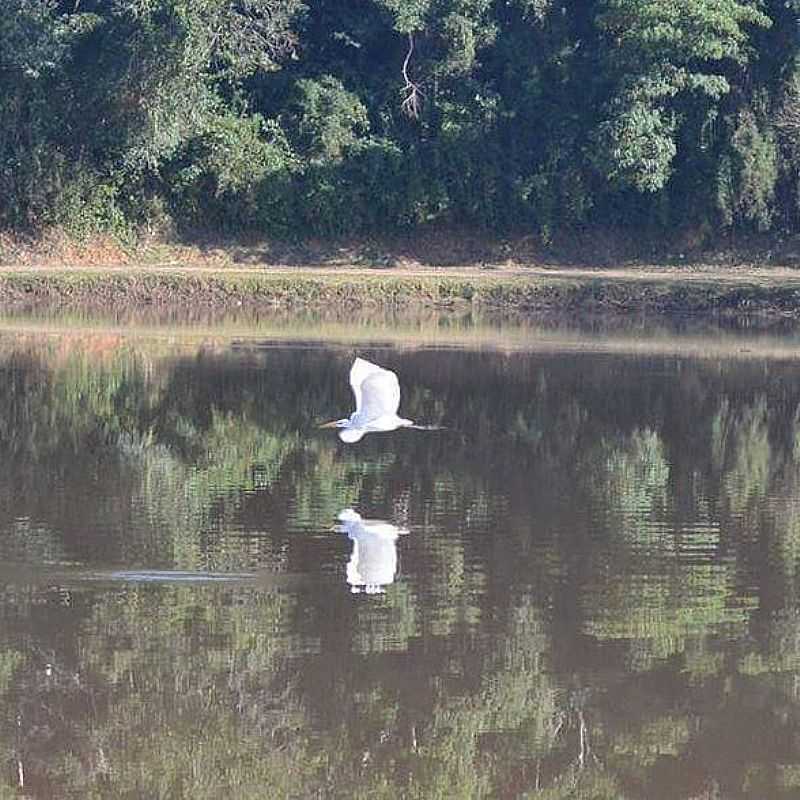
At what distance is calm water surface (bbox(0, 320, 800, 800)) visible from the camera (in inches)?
306

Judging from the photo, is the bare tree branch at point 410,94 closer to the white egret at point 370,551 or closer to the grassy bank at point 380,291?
the grassy bank at point 380,291

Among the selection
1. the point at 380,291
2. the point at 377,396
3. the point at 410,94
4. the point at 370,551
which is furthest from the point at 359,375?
the point at 410,94

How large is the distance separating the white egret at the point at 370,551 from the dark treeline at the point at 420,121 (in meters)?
25.1

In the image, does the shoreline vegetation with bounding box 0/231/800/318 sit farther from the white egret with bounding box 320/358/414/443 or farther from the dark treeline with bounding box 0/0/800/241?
the white egret with bounding box 320/358/414/443

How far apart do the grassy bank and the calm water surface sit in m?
13.9

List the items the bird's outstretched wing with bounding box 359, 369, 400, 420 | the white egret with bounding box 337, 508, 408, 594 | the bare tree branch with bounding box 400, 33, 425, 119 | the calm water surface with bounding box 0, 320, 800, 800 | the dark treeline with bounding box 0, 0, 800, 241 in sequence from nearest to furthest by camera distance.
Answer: the calm water surface with bounding box 0, 320, 800, 800, the white egret with bounding box 337, 508, 408, 594, the bird's outstretched wing with bounding box 359, 369, 400, 420, the dark treeline with bounding box 0, 0, 800, 241, the bare tree branch with bounding box 400, 33, 425, 119

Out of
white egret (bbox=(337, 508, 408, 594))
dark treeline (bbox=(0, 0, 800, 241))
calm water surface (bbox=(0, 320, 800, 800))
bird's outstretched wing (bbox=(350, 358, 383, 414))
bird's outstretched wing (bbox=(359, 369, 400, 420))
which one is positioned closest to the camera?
calm water surface (bbox=(0, 320, 800, 800))

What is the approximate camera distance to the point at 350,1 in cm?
4084

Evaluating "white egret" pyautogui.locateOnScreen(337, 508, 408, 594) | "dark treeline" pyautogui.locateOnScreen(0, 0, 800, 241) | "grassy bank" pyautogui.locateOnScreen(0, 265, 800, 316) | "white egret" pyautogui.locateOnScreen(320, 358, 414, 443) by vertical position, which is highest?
"dark treeline" pyautogui.locateOnScreen(0, 0, 800, 241)

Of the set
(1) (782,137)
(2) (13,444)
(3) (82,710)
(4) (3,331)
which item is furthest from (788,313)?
(3) (82,710)

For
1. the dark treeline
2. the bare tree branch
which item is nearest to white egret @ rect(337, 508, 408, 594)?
the dark treeline

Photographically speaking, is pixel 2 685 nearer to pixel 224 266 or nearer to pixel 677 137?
pixel 224 266

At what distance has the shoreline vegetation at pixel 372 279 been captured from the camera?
33.8m

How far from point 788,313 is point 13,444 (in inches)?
812
